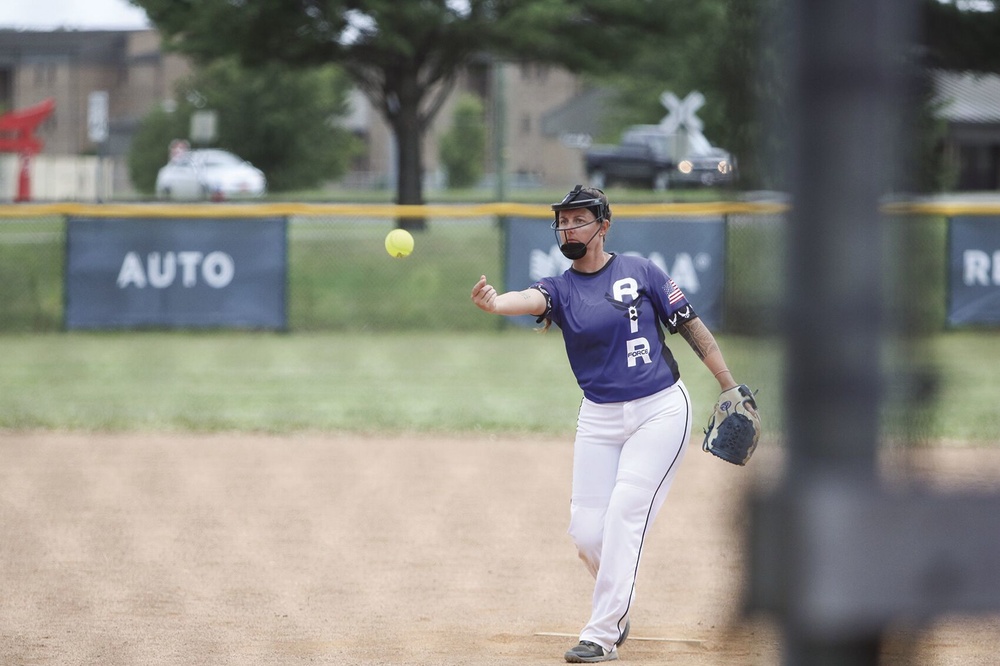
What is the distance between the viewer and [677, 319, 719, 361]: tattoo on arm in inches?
179

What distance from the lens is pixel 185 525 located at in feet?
22.7


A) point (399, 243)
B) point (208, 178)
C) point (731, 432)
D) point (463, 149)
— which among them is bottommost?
point (731, 432)

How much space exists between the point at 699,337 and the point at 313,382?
7830 mm

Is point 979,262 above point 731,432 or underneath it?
above

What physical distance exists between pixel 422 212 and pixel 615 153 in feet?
50.1

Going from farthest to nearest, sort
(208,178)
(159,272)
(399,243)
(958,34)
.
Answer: (208,178), (159,272), (399,243), (958,34)

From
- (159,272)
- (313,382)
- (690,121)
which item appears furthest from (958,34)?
(690,121)

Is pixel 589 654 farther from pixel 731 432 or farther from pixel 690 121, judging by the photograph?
pixel 690 121

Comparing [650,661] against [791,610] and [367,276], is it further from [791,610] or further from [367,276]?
[367,276]

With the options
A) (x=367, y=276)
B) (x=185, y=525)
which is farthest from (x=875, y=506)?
(x=367, y=276)

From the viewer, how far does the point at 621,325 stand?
4.59 metres

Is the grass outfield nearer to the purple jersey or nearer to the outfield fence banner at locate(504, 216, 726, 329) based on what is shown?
the outfield fence banner at locate(504, 216, 726, 329)

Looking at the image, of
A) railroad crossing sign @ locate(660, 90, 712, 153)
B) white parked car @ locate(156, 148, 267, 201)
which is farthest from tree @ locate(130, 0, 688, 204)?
white parked car @ locate(156, 148, 267, 201)

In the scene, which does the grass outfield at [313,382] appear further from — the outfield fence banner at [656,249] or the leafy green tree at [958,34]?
the leafy green tree at [958,34]
